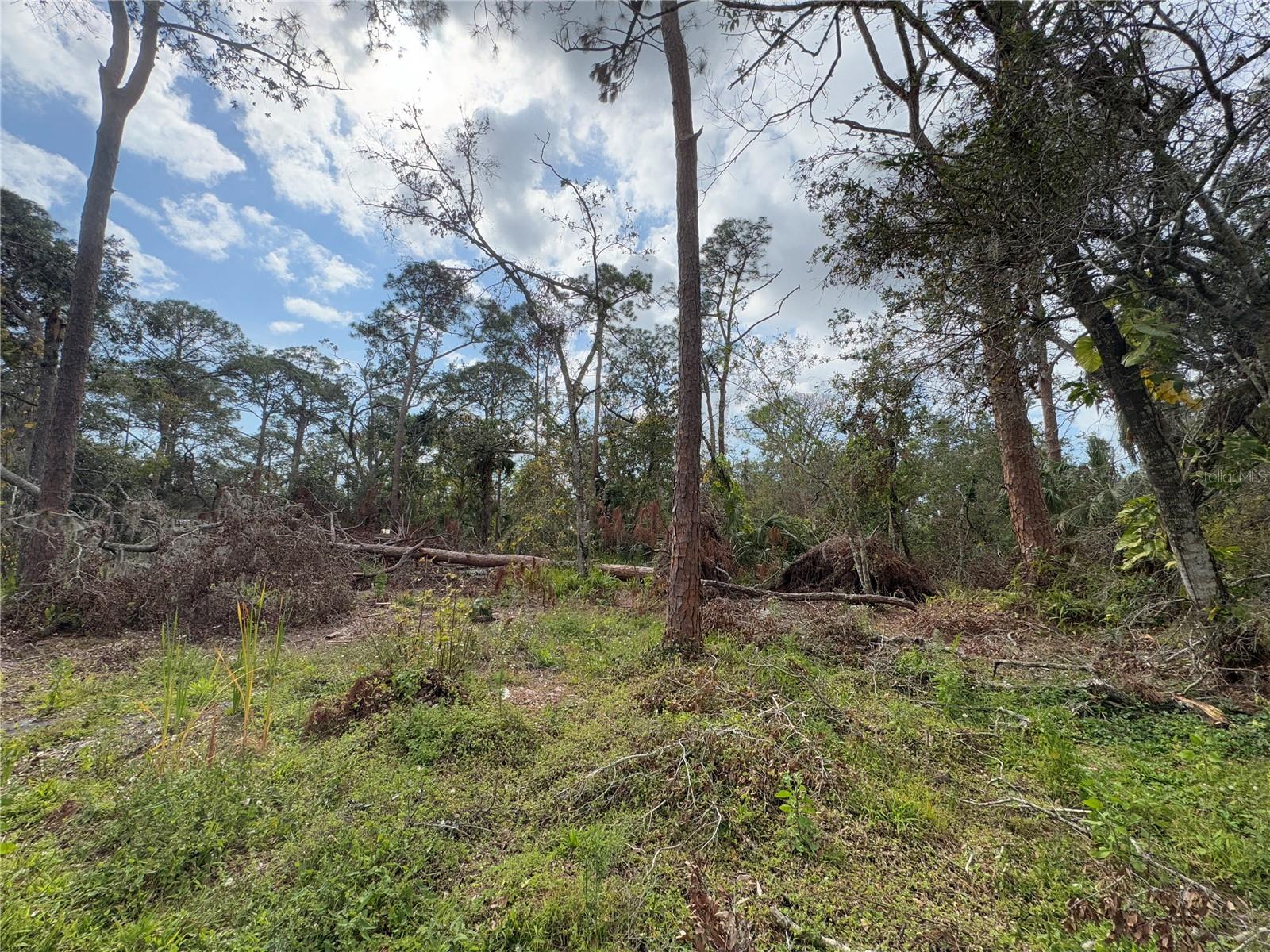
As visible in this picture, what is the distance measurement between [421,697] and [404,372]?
20437 mm

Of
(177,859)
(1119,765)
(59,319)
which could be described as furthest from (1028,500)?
(59,319)

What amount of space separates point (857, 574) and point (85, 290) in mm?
10991

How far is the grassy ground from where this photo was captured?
5.40 feet

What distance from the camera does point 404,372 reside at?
21.1 metres

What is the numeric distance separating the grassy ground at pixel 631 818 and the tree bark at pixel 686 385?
0.92 meters

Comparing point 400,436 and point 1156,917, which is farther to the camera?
point 400,436

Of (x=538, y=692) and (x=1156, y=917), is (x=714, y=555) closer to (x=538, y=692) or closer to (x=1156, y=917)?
(x=538, y=692)

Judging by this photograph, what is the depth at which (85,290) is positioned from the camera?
18.9 ft

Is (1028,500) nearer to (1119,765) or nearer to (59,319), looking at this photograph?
(1119,765)

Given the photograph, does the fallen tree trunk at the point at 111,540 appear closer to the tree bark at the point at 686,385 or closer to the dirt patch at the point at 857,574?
the tree bark at the point at 686,385

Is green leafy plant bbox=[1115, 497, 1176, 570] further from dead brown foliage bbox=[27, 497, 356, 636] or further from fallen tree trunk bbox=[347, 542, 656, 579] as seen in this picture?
dead brown foliage bbox=[27, 497, 356, 636]

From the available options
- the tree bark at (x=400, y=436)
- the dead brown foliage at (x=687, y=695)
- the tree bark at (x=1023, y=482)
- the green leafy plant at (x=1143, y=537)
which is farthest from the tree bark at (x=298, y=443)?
the green leafy plant at (x=1143, y=537)

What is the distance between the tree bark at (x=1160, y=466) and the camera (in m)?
3.61

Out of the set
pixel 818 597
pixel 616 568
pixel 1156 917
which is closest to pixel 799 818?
pixel 1156 917
